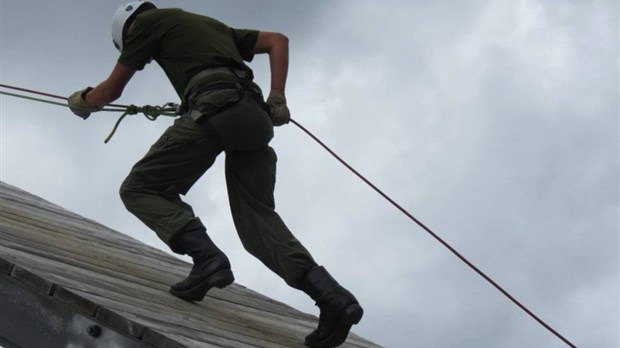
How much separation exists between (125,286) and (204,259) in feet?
1.25

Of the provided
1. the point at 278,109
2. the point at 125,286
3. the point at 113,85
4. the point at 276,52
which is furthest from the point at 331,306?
the point at 113,85

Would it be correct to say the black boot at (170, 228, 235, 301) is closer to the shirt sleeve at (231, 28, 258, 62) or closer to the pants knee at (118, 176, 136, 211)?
the pants knee at (118, 176, 136, 211)

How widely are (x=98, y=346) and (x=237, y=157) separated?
1.65 m

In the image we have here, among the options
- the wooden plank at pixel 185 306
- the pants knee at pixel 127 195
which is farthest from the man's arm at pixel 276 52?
the wooden plank at pixel 185 306

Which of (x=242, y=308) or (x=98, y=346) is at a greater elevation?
(x=242, y=308)

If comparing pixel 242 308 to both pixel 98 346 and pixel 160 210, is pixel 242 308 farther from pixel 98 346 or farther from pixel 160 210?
pixel 98 346

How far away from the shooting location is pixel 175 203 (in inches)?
206

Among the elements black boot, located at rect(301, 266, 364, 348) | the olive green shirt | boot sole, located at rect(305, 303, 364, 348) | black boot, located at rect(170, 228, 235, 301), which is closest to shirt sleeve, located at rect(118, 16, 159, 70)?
the olive green shirt

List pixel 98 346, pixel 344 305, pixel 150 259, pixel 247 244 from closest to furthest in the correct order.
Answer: pixel 98 346, pixel 344 305, pixel 247 244, pixel 150 259

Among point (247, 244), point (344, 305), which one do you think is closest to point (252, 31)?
point (247, 244)

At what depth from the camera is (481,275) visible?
5.39 metres

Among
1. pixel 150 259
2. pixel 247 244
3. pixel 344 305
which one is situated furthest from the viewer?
pixel 150 259

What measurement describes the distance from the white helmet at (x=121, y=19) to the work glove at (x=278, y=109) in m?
0.70

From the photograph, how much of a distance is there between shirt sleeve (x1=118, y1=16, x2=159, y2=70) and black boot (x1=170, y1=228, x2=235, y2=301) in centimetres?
77
